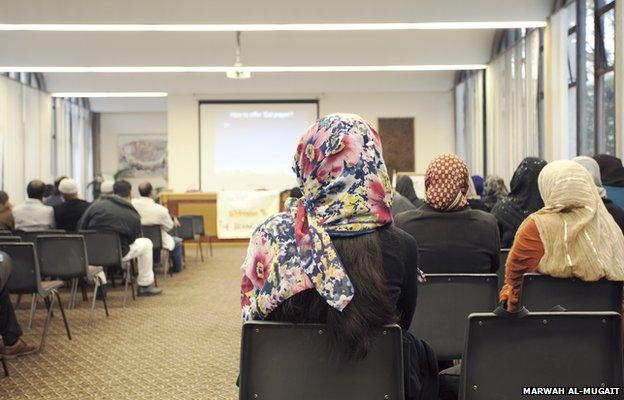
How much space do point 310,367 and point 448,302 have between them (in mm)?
1283

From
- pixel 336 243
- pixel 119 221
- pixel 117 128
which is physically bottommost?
pixel 119 221

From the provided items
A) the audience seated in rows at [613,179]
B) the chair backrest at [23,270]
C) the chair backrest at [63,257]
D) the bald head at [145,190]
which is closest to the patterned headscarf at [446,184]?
the audience seated in rows at [613,179]

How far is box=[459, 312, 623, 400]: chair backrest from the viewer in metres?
2.10

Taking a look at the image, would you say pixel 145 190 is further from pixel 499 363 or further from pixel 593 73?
pixel 499 363

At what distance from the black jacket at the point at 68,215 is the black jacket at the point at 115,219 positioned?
0.46 m

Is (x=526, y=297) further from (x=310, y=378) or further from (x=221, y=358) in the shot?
(x=221, y=358)

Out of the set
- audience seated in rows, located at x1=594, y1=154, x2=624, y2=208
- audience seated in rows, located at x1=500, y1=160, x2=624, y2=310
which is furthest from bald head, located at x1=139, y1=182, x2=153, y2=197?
audience seated in rows, located at x1=500, y1=160, x2=624, y2=310

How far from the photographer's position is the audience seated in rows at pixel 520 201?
14.6ft

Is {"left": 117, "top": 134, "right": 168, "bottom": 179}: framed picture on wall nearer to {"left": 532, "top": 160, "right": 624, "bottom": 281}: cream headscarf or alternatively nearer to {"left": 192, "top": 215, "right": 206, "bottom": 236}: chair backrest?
{"left": 192, "top": 215, "right": 206, "bottom": 236}: chair backrest

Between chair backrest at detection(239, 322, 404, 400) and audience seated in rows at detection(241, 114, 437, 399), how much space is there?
4 cm

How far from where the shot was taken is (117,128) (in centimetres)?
2297

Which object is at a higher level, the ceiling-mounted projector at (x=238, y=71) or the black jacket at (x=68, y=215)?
the ceiling-mounted projector at (x=238, y=71)

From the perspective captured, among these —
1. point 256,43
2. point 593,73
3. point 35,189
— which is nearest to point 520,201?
point 35,189

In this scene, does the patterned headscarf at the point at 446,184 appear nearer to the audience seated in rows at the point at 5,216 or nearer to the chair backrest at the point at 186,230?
the audience seated in rows at the point at 5,216
